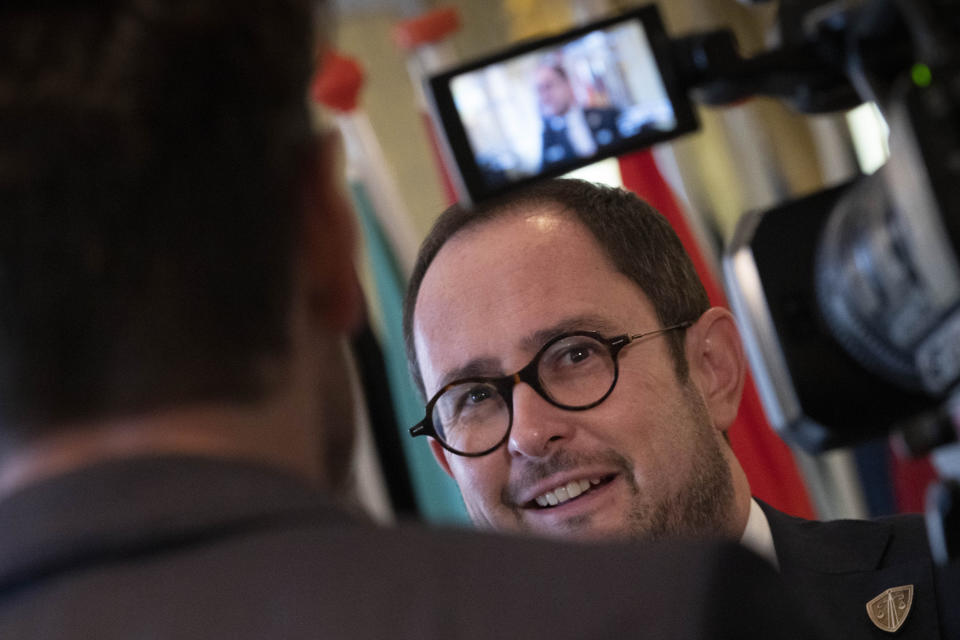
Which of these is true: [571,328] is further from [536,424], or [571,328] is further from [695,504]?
[695,504]

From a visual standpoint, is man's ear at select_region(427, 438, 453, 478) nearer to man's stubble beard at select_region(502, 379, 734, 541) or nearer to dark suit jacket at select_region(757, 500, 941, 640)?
man's stubble beard at select_region(502, 379, 734, 541)

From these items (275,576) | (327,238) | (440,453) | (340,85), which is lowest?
(440,453)

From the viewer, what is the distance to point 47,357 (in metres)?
0.62

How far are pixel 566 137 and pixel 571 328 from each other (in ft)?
2.41

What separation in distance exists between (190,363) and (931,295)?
449 mm

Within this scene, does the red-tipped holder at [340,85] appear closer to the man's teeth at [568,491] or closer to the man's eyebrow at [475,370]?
the man's eyebrow at [475,370]

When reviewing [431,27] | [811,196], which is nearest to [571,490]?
[811,196]

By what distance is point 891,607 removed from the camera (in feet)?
5.07

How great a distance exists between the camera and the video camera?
0.81 m

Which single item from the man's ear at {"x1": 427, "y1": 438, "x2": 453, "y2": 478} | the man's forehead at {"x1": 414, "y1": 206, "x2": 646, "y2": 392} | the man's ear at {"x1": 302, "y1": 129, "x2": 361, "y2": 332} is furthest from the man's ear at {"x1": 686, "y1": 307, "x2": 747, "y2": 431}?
the man's ear at {"x1": 302, "y1": 129, "x2": 361, "y2": 332}

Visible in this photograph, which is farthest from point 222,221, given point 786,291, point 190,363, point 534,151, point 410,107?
point 410,107

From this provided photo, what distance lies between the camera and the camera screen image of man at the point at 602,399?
1620 mm

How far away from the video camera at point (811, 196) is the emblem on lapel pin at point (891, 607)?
2.10 ft

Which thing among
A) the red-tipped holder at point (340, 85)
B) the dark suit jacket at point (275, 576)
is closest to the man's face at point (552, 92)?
the dark suit jacket at point (275, 576)
